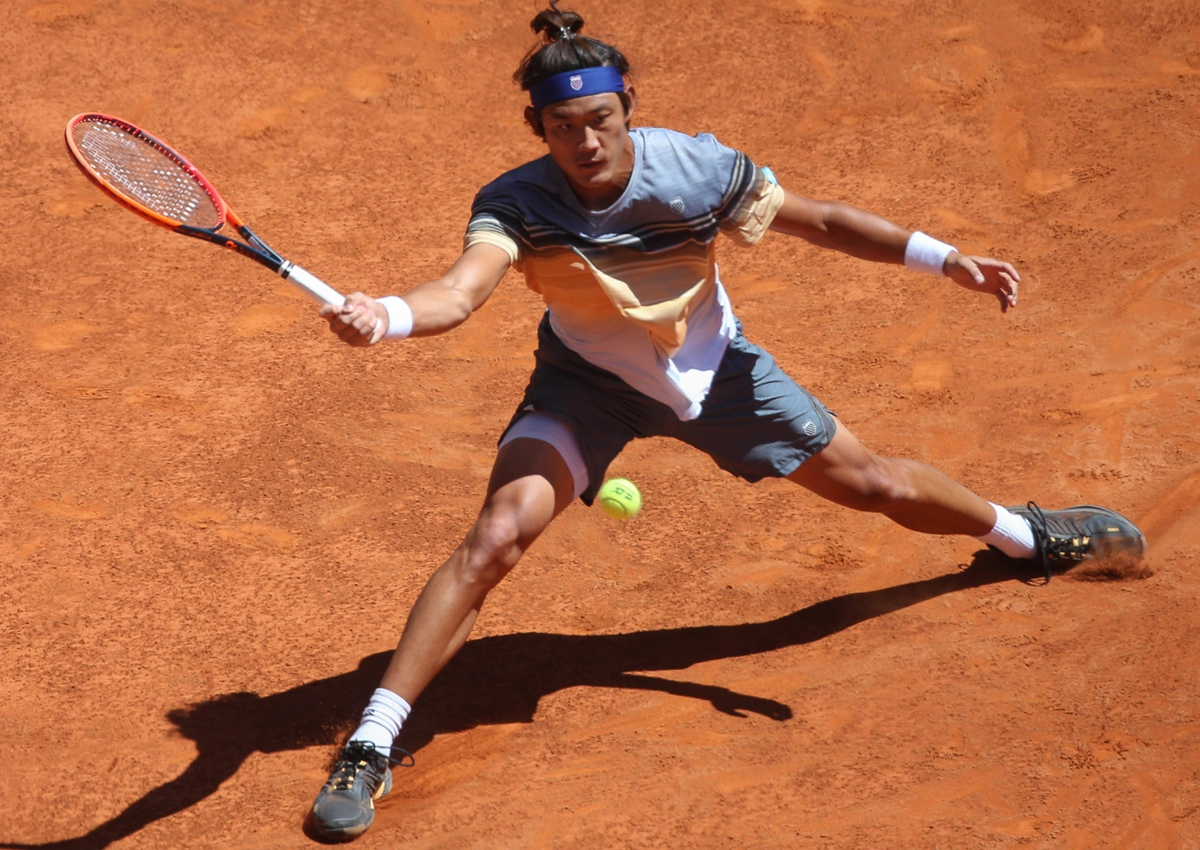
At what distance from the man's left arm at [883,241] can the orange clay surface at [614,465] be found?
3.63 ft

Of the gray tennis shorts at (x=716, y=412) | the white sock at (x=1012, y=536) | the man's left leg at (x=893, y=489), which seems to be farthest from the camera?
the white sock at (x=1012, y=536)

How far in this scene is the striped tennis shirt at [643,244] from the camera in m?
3.13

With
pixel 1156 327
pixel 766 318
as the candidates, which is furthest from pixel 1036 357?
pixel 766 318

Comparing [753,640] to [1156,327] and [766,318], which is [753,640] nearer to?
[766,318]

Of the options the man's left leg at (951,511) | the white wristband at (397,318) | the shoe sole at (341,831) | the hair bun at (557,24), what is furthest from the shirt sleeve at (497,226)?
the shoe sole at (341,831)

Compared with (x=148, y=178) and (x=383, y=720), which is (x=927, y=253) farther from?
(x=148, y=178)

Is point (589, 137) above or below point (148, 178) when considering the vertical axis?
above

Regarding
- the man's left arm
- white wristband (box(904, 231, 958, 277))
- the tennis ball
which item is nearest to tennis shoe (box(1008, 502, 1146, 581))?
the man's left arm

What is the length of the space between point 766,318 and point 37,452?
3.17 metres

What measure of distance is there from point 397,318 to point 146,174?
4.09 ft

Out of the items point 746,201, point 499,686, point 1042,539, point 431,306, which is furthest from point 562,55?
point 1042,539

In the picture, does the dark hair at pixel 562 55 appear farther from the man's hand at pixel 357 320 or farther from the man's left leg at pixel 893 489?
the man's left leg at pixel 893 489

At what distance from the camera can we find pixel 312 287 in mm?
2893

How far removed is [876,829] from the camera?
306 centimetres
